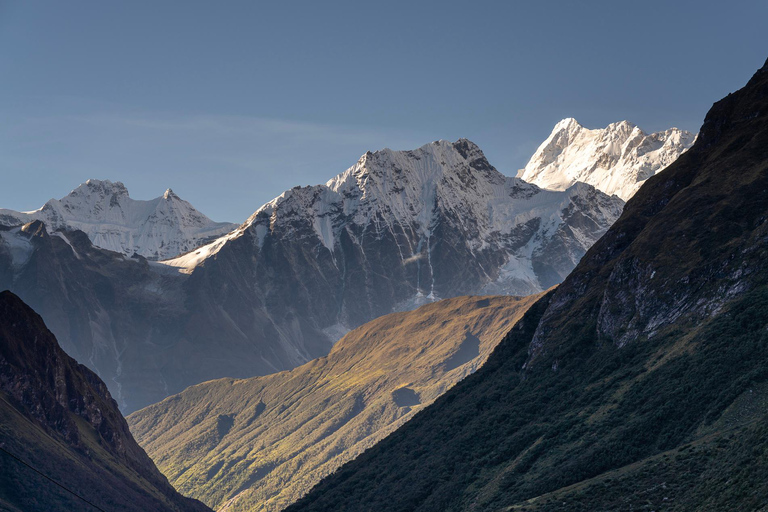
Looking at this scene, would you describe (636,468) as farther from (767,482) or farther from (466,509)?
(466,509)

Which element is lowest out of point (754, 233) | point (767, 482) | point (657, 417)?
point (767, 482)

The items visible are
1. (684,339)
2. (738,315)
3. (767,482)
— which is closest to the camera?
(767,482)

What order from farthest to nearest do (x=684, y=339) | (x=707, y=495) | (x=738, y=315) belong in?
(x=684, y=339) < (x=738, y=315) < (x=707, y=495)

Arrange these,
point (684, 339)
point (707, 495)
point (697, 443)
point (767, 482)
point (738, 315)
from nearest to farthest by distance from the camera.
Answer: point (767, 482) < point (707, 495) < point (697, 443) < point (738, 315) < point (684, 339)

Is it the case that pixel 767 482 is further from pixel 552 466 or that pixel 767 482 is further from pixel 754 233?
pixel 754 233

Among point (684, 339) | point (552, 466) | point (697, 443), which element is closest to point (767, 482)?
point (697, 443)

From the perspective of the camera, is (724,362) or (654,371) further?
(654,371)

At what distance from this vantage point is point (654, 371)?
189 metres

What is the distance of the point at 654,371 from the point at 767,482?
249 feet

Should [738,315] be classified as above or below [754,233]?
below

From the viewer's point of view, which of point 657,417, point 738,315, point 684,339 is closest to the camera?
point 657,417

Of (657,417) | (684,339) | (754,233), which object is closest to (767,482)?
(657,417)

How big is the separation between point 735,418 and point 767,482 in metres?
36.7

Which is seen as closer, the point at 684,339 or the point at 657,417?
the point at 657,417
